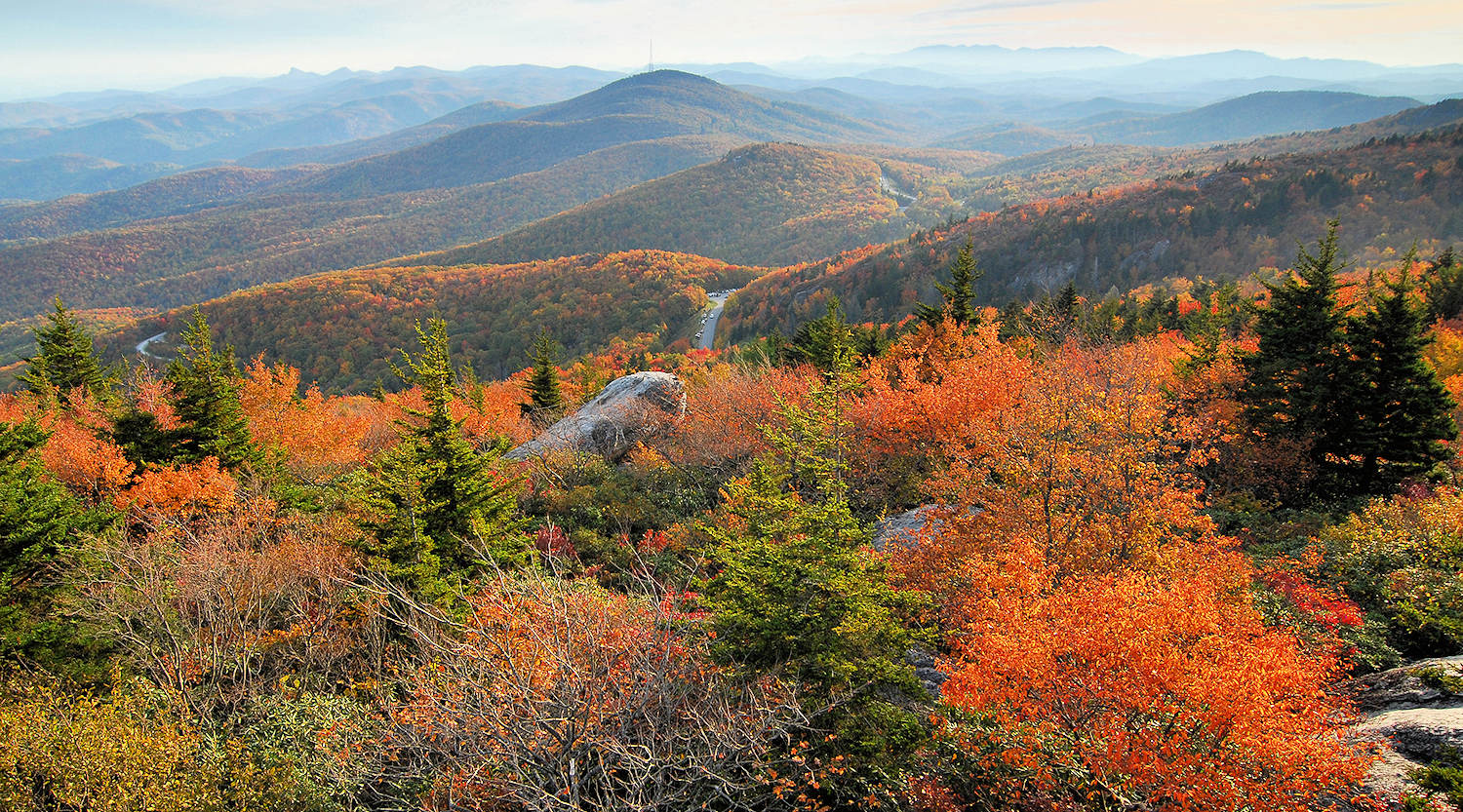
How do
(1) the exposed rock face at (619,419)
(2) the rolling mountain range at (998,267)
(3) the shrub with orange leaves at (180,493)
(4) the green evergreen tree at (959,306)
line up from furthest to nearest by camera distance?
1. (2) the rolling mountain range at (998,267)
2. (4) the green evergreen tree at (959,306)
3. (1) the exposed rock face at (619,419)
4. (3) the shrub with orange leaves at (180,493)

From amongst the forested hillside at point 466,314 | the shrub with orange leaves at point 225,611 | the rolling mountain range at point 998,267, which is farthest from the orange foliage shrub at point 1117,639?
the forested hillside at point 466,314

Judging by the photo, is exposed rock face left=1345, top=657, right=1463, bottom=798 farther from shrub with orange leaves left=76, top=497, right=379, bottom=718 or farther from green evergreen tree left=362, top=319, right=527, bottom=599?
shrub with orange leaves left=76, top=497, right=379, bottom=718

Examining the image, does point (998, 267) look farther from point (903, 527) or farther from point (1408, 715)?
point (1408, 715)

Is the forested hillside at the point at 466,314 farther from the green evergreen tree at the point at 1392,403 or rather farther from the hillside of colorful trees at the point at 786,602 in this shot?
the green evergreen tree at the point at 1392,403

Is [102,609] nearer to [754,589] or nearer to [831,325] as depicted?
[754,589]

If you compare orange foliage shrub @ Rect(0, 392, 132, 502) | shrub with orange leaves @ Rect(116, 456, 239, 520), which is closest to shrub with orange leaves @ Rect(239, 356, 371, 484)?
orange foliage shrub @ Rect(0, 392, 132, 502)
